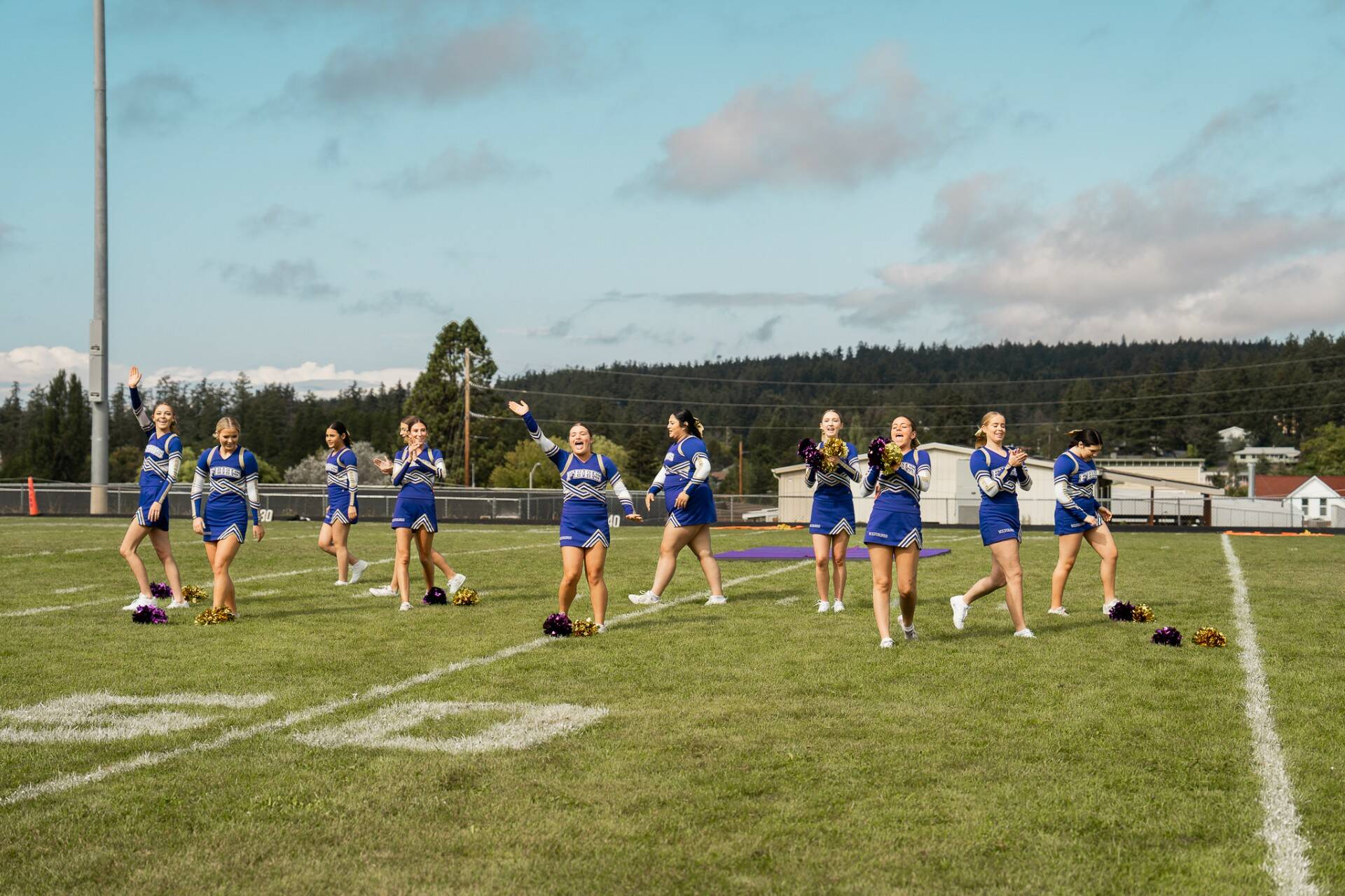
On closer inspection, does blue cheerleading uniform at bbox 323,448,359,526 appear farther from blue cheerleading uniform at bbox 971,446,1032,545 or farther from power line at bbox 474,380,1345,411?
power line at bbox 474,380,1345,411

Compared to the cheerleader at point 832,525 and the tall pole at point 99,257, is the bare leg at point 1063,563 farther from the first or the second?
the tall pole at point 99,257

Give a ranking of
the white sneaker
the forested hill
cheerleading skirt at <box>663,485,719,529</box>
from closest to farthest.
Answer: the white sneaker
cheerleading skirt at <box>663,485,719,529</box>
the forested hill

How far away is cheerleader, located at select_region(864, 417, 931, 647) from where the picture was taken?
9562 mm

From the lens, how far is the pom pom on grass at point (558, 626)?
10031 mm

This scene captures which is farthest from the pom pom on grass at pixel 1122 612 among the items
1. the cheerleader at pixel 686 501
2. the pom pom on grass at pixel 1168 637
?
the cheerleader at pixel 686 501

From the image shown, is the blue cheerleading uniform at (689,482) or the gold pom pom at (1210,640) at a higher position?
the blue cheerleading uniform at (689,482)

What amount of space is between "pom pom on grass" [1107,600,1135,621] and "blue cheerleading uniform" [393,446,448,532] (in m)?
6.77

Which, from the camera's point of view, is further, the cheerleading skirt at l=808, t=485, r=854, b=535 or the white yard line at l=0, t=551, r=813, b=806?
the cheerleading skirt at l=808, t=485, r=854, b=535

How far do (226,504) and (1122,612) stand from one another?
850cm

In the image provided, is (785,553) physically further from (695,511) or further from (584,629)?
(584,629)

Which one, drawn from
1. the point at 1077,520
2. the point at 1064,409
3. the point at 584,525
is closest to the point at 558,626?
the point at 584,525

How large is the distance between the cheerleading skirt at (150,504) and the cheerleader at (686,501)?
15.4ft

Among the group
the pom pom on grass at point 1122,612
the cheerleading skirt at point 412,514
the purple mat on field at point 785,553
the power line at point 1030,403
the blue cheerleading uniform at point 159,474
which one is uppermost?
the power line at point 1030,403

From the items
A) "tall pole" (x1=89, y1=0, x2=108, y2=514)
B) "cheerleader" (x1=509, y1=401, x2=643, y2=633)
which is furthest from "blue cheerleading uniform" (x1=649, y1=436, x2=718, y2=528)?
"tall pole" (x1=89, y1=0, x2=108, y2=514)
